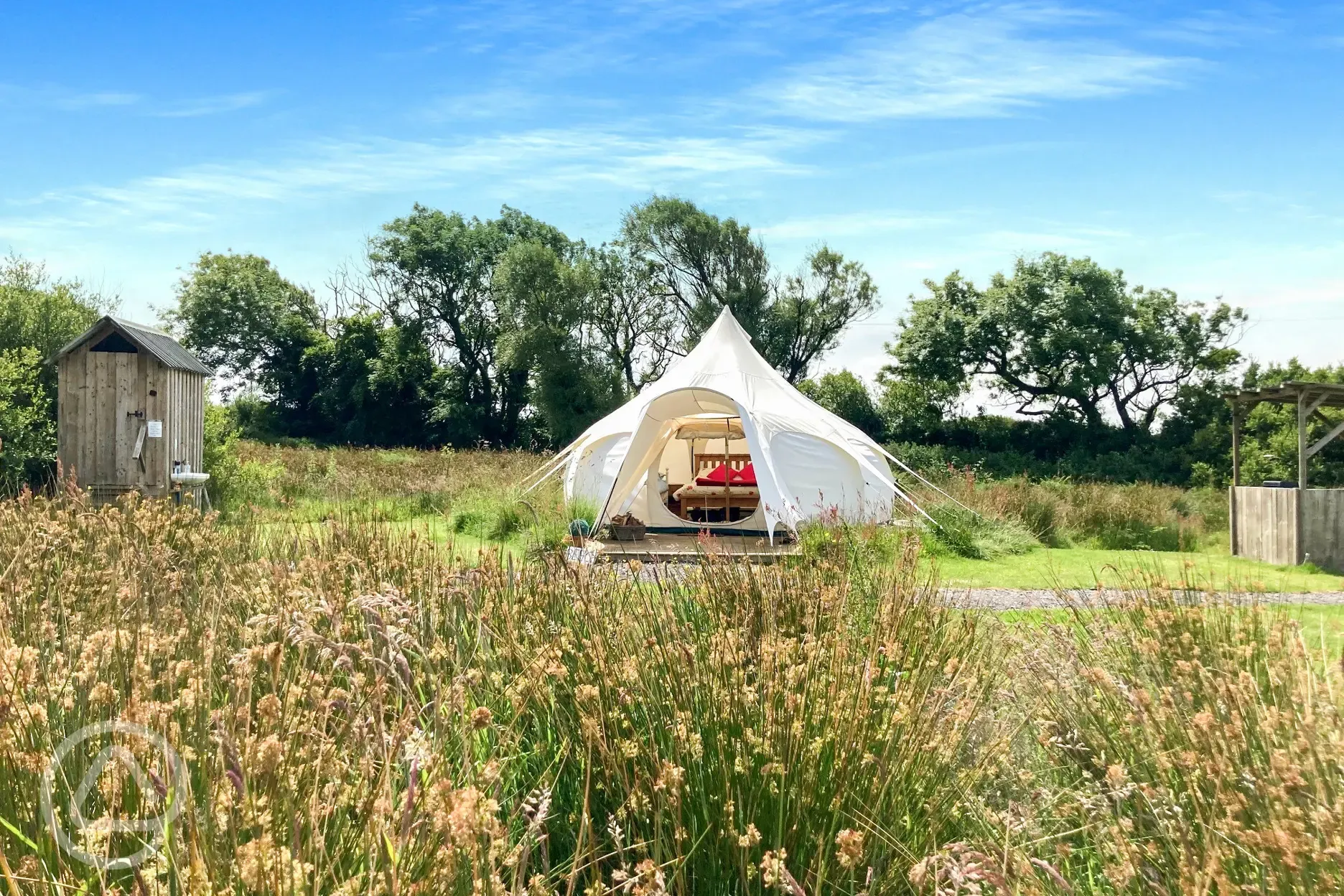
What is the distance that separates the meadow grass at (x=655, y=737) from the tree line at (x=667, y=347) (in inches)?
776

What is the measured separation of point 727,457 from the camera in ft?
43.5

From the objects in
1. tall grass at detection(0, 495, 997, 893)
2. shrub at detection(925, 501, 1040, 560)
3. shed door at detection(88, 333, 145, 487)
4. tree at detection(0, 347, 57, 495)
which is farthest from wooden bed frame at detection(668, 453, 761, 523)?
tall grass at detection(0, 495, 997, 893)

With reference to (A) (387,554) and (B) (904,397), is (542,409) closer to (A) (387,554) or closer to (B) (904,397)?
(B) (904,397)

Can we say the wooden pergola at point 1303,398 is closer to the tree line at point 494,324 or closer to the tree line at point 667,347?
the tree line at point 667,347

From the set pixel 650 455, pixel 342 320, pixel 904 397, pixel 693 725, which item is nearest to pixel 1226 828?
pixel 693 725

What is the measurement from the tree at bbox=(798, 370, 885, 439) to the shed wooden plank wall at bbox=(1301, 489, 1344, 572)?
16.6 metres

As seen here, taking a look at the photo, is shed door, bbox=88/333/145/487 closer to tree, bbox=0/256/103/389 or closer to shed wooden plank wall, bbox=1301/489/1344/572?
tree, bbox=0/256/103/389

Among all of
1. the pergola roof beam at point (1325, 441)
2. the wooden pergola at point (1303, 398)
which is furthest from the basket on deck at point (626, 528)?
the pergola roof beam at point (1325, 441)

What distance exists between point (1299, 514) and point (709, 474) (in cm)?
690

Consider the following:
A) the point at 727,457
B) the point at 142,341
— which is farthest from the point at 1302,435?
the point at 142,341

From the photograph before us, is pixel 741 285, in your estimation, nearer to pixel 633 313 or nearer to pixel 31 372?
pixel 633 313

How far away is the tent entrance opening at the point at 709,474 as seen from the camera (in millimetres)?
13688

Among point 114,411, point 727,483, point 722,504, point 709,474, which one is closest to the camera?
point 114,411

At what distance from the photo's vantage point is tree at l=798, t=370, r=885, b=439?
1105 inches
